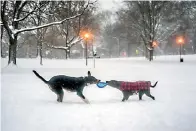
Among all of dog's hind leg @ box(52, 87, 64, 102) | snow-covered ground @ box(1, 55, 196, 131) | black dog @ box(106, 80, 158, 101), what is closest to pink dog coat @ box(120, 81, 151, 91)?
black dog @ box(106, 80, 158, 101)

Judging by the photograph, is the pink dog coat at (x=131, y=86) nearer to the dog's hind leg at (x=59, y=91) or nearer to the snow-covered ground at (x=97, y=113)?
the snow-covered ground at (x=97, y=113)

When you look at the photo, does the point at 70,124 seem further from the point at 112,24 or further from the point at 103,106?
the point at 112,24

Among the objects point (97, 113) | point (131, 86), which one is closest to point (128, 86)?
point (131, 86)

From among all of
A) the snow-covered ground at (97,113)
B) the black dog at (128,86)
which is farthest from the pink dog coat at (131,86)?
the snow-covered ground at (97,113)

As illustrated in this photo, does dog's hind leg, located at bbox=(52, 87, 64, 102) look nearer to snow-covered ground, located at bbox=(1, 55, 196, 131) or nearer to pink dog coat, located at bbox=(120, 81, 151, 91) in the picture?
snow-covered ground, located at bbox=(1, 55, 196, 131)

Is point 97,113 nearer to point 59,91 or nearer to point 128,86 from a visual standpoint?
point 59,91

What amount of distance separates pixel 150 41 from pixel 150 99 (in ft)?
123

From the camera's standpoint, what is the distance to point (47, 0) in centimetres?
2964

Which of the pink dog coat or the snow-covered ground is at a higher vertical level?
the pink dog coat

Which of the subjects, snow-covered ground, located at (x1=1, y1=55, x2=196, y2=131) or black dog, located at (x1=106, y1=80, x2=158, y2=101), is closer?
snow-covered ground, located at (x1=1, y1=55, x2=196, y2=131)

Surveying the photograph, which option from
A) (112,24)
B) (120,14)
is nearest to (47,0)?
(120,14)

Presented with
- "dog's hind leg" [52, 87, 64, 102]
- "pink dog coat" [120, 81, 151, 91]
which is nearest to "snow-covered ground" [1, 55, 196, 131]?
"dog's hind leg" [52, 87, 64, 102]

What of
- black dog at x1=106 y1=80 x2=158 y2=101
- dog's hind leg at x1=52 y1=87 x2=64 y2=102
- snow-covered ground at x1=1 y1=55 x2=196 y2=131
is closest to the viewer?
snow-covered ground at x1=1 y1=55 x2=196 y2=131

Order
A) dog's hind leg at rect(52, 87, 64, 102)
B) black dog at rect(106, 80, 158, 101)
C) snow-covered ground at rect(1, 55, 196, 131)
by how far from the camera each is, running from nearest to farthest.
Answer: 1. snow-covered ground at rect(1, 55, 196, 131)
2. dog's hind leg at rect(52, 87, 64, 102)
3. black dog at rect(106, 80, 158, 101)
